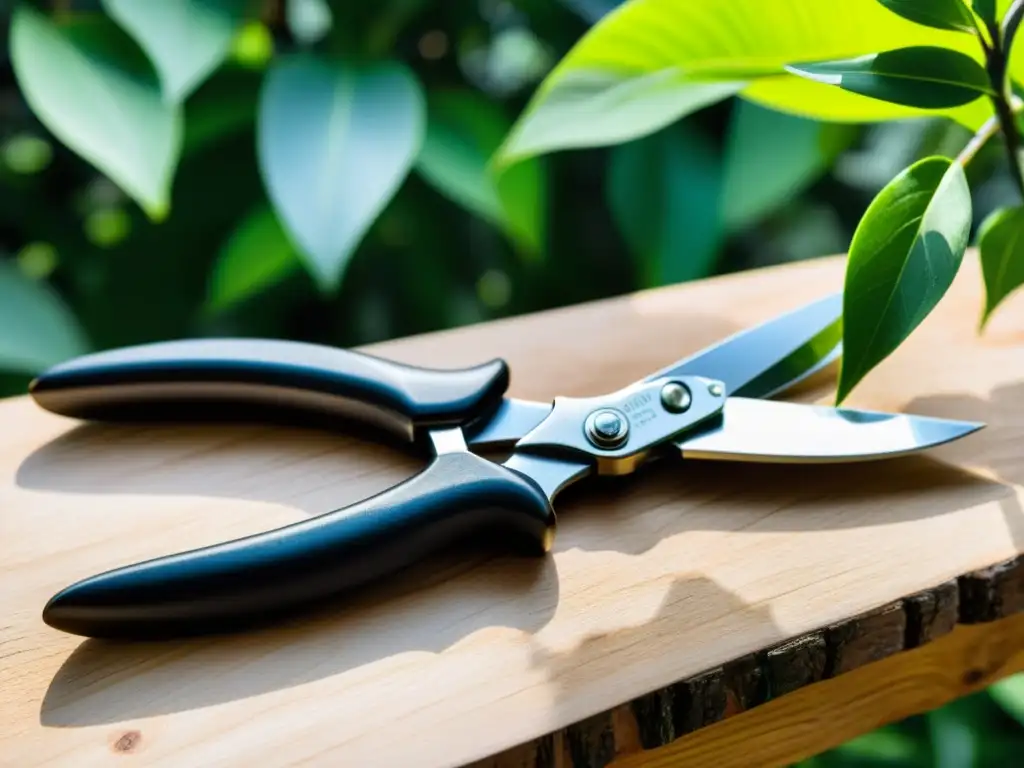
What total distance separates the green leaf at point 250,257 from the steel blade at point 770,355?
372 mm

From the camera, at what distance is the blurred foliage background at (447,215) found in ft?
2.37

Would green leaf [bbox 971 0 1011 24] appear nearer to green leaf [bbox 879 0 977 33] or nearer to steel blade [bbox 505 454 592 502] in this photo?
green leaf [bbox 879 0 977 33]

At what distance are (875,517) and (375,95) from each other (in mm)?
423

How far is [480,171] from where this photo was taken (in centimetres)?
71

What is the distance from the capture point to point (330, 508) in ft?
1.34

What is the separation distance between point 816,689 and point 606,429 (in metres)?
0.12

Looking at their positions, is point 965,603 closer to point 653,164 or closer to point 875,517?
point 875,517

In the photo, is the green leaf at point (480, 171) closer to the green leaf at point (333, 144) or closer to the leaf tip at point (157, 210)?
the green leaf at point (333, 144)

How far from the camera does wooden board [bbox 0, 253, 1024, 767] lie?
32cm

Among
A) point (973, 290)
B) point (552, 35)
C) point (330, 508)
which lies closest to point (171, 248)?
point (552, 35)

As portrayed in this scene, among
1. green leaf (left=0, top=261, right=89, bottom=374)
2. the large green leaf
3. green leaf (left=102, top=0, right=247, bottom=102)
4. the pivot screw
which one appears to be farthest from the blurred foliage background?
the pivot screw

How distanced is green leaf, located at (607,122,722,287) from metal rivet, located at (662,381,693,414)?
32 centimetres

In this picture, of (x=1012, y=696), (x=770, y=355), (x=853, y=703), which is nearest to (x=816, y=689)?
(x=853, y=703)

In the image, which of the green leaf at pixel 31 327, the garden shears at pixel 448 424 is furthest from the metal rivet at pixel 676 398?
the green leaf at pixel 31 327
